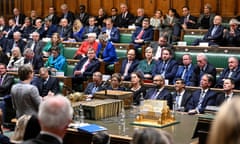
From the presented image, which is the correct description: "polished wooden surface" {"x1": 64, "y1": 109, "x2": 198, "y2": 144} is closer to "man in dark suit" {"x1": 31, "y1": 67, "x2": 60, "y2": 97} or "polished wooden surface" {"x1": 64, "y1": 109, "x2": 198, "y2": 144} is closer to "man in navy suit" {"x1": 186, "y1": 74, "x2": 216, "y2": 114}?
"man in navy suit" {"x1": 186, "y1": 74, "x2": 216, "y2": 114}

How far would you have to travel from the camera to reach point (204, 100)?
693 cm

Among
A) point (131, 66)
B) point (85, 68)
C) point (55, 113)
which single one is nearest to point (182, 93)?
point (131, 66)

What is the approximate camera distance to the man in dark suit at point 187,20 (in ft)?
34.8

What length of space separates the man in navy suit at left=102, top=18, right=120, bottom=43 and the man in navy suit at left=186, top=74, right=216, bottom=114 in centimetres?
376

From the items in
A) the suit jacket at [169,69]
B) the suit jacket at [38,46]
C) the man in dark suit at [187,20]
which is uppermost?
the man in dark suit at [187,20]

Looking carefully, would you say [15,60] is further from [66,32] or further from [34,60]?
[66,32]

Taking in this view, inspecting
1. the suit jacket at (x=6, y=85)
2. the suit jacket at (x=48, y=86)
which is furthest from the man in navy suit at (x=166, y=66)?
the suit jacket at (x=6, y=85)

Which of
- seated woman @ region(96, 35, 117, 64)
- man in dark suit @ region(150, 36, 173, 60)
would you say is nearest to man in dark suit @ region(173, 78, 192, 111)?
man in dark suit @ region(150, 36, 173, 60)

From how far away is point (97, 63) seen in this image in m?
9.13

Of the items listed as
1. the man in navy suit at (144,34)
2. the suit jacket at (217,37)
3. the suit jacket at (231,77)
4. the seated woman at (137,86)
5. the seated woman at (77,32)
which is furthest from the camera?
the seated woman at (77,32)

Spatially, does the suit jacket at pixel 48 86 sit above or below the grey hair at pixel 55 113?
below

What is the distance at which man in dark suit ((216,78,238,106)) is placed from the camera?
6.77 m

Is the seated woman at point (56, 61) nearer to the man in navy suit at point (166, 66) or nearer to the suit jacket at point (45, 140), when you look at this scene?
the man in navy suit at point (166, 66)

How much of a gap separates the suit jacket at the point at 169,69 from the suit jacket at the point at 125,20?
313cm
